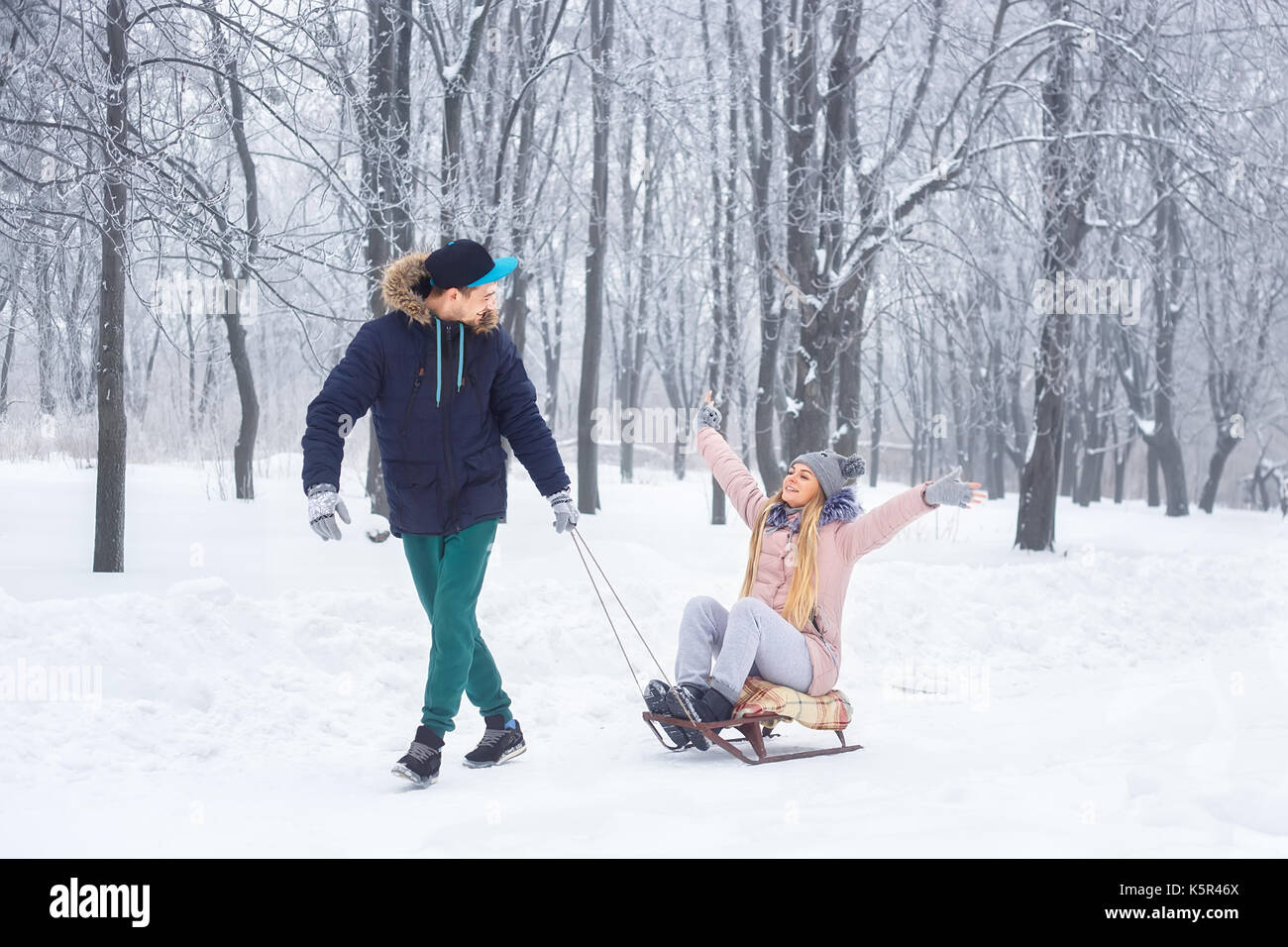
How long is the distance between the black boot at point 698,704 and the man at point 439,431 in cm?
84

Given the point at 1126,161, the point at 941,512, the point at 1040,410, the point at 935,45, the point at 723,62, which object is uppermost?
the point at 723,62

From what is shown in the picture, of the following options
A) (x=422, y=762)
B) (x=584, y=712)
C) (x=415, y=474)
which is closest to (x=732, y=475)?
(x=584, y=712)

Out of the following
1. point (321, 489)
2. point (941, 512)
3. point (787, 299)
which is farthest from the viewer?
point (941, 512)

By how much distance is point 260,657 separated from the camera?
5969 millimetres

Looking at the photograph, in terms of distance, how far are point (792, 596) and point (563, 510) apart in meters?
1.12

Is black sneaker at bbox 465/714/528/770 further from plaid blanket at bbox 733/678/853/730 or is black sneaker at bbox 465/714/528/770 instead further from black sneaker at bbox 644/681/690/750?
plaid blanket at bbox 733/678/853/730

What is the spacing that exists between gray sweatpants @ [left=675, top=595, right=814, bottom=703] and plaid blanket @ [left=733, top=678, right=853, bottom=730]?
53mm

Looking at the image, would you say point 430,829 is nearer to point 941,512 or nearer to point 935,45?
point 935,45

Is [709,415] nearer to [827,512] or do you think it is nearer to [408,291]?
[827,512]

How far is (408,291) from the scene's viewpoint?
4.33m

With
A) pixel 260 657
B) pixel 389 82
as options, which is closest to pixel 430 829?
pixel 260 657

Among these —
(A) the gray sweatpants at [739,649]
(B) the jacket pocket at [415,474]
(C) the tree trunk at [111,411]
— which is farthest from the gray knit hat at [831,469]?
(C) the tree trunk at [111,411]

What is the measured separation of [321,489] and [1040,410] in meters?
11.4

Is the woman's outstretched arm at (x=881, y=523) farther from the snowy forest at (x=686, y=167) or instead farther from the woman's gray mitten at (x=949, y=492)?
the snowy forest at (x=686, y=167)
